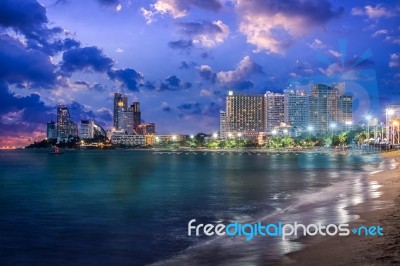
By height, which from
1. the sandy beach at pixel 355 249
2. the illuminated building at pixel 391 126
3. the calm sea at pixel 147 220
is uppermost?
the illuminated building at pixel 391 126

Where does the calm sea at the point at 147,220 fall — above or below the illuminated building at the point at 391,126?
below

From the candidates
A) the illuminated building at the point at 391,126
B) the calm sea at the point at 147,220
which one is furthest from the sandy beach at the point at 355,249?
the illuminated building at the point at 391,126

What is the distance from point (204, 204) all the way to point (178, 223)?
7492mm

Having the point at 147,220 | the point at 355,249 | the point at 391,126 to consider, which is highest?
the point at 391,126

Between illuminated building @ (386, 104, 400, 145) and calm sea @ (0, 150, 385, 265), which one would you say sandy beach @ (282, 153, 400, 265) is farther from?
illuminated building @ (386, 104, 400, 145)

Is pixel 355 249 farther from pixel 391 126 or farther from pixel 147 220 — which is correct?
pixel 391 126

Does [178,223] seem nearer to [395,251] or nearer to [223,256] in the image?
[223,256]

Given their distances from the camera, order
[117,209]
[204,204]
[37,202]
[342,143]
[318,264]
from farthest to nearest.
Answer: [342,143] → [37,202] → [204,204] → [117,209] → [318,264]

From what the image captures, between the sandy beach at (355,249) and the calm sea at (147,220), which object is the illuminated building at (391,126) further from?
the sandy beach at (355,249)

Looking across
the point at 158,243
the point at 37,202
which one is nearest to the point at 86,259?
the point at 158,243

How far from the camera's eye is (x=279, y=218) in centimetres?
2191

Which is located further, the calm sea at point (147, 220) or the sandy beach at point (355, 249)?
the calm sea at point (147, 220)

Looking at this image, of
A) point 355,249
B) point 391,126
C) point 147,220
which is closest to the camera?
point 355,249

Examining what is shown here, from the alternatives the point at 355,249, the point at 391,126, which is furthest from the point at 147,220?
the point at 391,126
